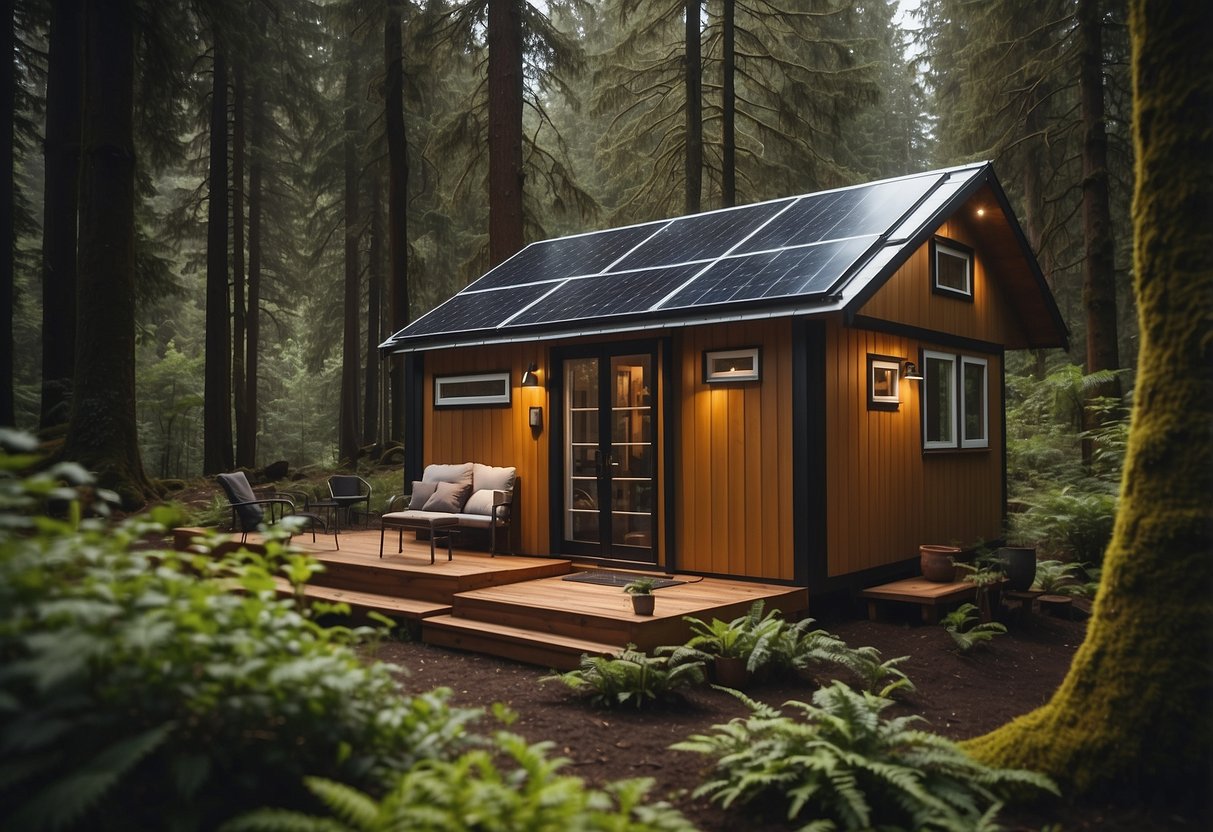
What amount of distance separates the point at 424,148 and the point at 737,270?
10.1 meters

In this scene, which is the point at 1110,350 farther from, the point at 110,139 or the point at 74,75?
the point at 74,75

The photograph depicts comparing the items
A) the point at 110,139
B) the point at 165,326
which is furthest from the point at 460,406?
the point at 165,326

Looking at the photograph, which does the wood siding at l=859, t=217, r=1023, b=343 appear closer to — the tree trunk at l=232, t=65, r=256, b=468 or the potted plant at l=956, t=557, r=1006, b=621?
the potted plant at l=956, t=557, r=1006, b=621

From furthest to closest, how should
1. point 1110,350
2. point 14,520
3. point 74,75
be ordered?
point 74,75 < point 1110,350 < point 14,520

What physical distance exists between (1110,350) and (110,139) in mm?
13353

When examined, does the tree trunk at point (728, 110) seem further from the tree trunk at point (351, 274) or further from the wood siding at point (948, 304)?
the tree trunk at point (351, 274)

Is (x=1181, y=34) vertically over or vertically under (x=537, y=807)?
over

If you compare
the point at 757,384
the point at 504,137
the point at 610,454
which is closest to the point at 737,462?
the point at 757,384

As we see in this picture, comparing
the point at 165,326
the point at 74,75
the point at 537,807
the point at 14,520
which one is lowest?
the point at 537,807

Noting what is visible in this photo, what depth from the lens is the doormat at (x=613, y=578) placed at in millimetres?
7574

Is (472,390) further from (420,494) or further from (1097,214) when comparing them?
(1097,214)

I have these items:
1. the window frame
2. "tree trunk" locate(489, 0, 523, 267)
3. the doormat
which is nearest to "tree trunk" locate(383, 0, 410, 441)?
"tree trunk" locate(489, 0, 523, 267)

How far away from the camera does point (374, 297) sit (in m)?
19.4

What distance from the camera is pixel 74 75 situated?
12.7 metres
